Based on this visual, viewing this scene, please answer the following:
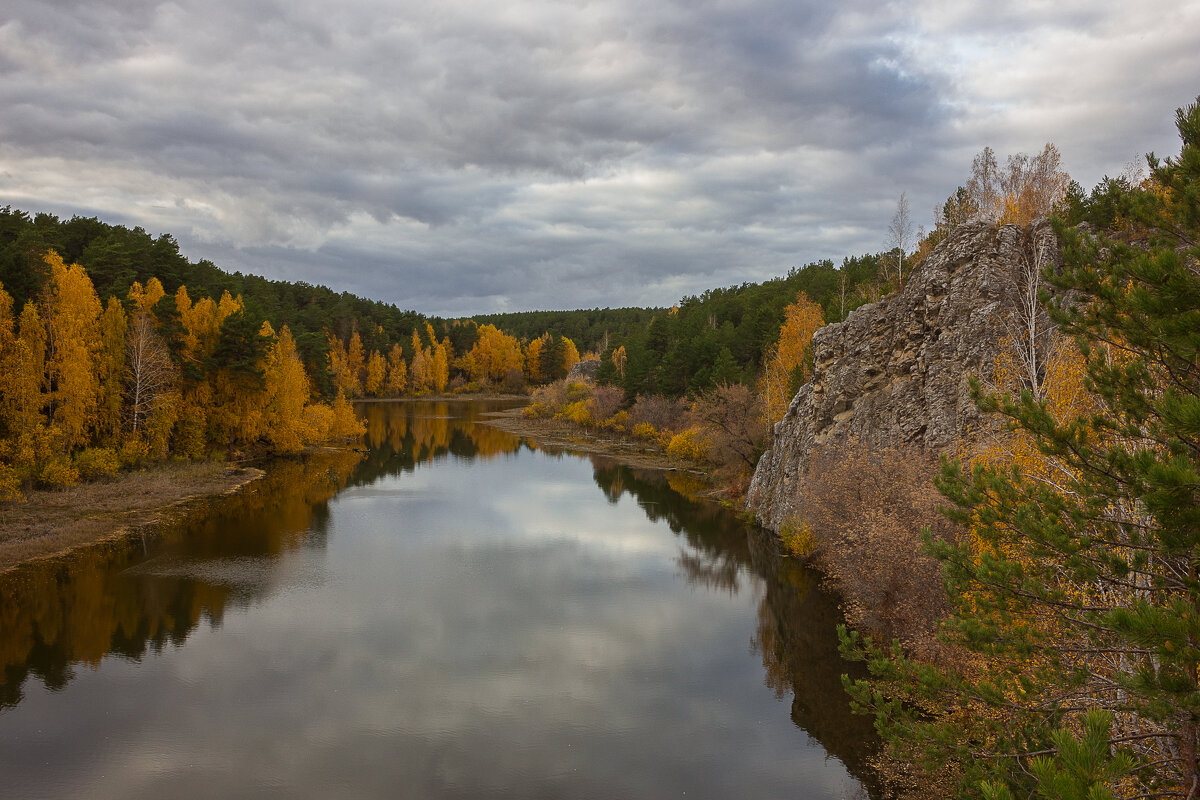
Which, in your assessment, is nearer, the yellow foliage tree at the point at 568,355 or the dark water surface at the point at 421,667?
the dark water surface at the point at 421,667

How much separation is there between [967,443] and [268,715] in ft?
70.2

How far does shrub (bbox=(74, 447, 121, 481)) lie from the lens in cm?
3869

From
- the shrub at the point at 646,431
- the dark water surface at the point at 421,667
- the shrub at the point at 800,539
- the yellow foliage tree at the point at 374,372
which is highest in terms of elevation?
the yellow foliage tree at the point at 374,372

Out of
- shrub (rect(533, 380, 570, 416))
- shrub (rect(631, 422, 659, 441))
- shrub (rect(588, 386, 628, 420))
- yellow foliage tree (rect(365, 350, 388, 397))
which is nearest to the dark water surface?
shrub (rect(631, 422, 659, 441))

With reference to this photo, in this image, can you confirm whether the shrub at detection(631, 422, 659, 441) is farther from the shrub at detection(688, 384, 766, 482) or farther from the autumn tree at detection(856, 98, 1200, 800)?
the autumn tree at detection(856, 98, 1200, 800)

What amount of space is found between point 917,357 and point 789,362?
27029mm

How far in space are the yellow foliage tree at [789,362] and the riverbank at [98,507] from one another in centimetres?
3785

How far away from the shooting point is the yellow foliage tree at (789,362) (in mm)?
46694

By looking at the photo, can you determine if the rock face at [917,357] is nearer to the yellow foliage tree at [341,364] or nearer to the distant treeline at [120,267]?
the distant treeline at [120,267]

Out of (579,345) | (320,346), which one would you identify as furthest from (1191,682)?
(579,345)

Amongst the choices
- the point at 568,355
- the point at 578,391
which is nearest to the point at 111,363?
the point at 578,391

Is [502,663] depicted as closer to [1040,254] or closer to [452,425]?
[1040,254]

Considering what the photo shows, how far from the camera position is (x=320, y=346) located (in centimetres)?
7506

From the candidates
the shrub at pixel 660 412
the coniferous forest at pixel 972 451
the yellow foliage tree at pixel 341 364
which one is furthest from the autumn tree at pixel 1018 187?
the yellow foliage tree at pixel 341 364
